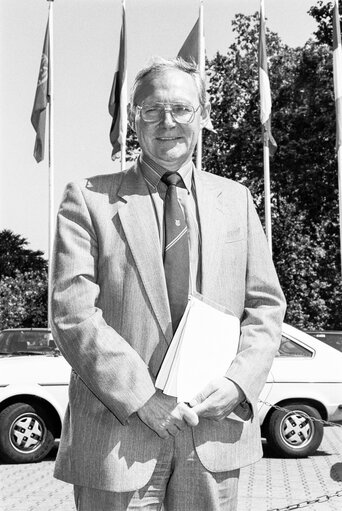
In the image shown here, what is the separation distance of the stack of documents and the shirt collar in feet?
1.34

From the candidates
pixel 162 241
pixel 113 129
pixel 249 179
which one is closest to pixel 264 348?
pixel 162 241

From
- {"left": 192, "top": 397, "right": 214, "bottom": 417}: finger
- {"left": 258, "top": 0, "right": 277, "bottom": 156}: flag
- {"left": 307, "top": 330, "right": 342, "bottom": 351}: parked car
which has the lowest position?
{"left": 307, "top": 330, "right": 342, "bottom": 351}: parked car

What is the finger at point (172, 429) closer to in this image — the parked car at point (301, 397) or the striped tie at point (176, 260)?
the striped tie at point (176, 260)

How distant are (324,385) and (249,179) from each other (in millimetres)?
23639

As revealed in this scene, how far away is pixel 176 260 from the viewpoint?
251cm

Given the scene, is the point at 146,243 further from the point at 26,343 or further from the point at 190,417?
the point at 26,343

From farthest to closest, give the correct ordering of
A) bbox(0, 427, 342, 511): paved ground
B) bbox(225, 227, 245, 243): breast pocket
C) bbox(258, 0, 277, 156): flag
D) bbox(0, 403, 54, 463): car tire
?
bbox(258, 0, 277, 156): flag, bbox(0, 403, 54, 463): car tire, bbox(0, 427, 342, 511): paved ground, bbox(225, 227, 245, 243): breast pocket

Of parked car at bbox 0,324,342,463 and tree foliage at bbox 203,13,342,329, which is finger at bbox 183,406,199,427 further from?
tree foliage at bbox 203,13,342,329

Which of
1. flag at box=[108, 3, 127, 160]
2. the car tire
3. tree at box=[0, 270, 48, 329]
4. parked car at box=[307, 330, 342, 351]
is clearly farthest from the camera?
tree at box=[0, 270, 48, 329]

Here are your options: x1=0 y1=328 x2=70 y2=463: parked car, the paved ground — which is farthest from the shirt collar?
x1=0 y1=328 x2=70 y2=463: parked car

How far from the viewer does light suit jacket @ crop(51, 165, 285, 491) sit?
2.36 meters

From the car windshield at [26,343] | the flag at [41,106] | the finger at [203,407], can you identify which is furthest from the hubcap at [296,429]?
the flag at [41,106]

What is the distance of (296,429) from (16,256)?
40998 millimetres

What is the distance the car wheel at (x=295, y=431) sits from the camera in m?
9.54
